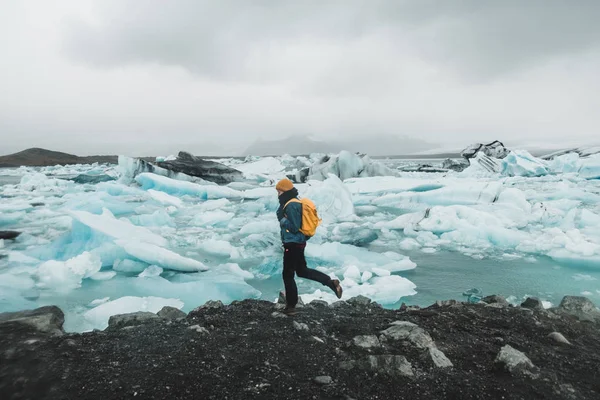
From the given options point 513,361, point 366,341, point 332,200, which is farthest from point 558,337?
point 332,200

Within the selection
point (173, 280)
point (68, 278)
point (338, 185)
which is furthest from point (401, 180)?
point (68, 278)

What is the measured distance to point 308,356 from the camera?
2.37 m

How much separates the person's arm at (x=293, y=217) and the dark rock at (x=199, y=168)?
19.2 metres

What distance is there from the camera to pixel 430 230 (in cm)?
904

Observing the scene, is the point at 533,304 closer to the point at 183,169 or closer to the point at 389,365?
the point at 389,365

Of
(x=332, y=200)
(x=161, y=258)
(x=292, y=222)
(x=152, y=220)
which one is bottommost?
(x=152, y=220)

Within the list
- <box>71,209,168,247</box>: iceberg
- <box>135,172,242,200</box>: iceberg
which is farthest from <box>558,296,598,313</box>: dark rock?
<box>135,172,242,200</box>: iceberg

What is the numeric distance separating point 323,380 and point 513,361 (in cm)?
115

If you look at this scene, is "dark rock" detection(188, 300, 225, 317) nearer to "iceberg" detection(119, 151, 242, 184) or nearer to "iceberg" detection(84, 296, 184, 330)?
"iceberg" detection(84, 296, 184, 330)

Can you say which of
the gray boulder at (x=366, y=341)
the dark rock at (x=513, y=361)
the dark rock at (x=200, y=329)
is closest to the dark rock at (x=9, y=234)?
the dark rock at (x=200, y=329)

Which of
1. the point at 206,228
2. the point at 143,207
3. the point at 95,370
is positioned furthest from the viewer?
the point at 143,207

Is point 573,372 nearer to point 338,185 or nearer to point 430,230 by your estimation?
point 430,230

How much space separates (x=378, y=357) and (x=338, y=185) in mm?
10049

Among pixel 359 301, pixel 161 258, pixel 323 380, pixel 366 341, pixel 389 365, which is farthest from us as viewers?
pixel 161 258
